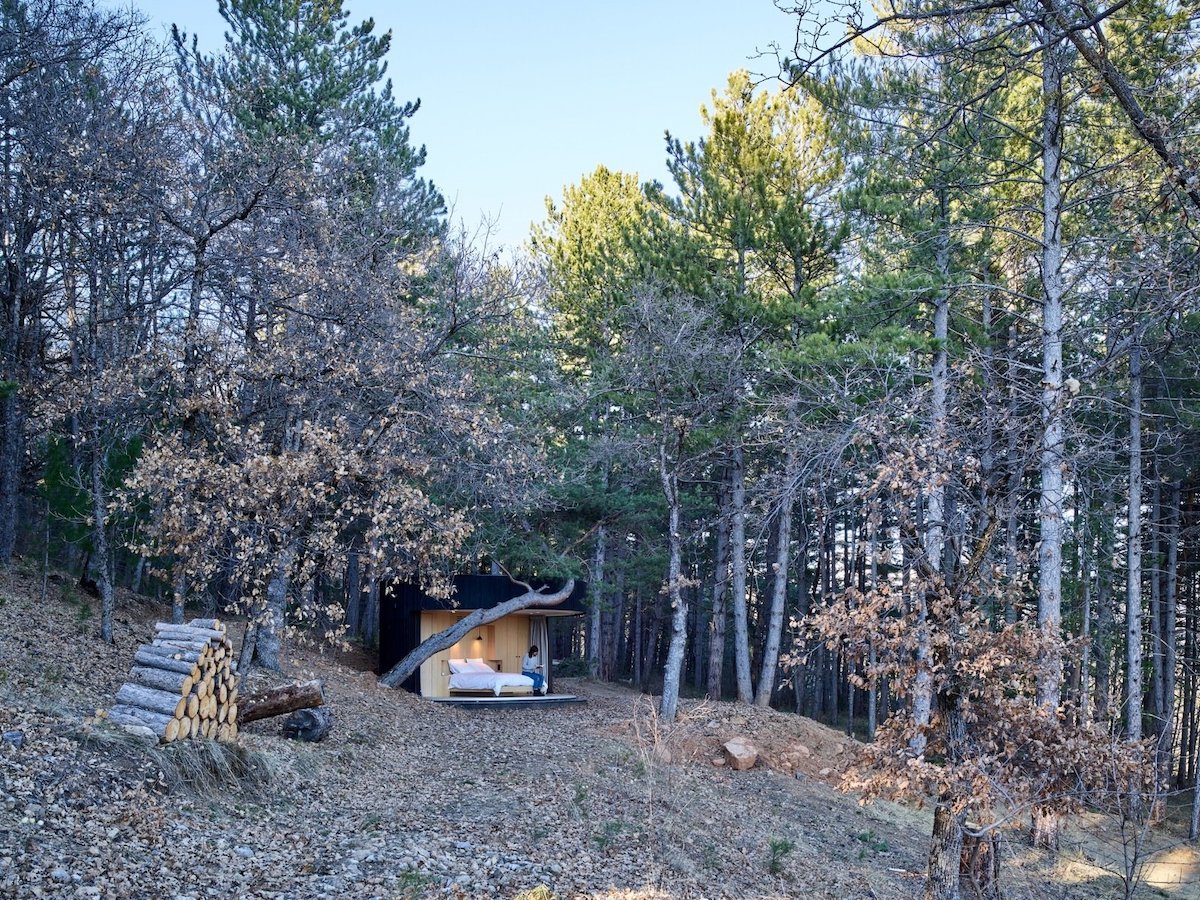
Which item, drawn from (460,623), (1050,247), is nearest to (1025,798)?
(1050,247)

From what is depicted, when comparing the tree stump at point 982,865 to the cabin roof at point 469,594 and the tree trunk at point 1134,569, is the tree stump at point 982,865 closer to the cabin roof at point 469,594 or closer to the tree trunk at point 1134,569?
the tree trunk at point 1134,569

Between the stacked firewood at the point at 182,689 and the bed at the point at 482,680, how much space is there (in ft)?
34.3

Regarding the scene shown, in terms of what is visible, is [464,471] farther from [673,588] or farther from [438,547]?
[673,588]

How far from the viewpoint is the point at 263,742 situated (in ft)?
30.3

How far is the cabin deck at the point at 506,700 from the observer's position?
1741 cm

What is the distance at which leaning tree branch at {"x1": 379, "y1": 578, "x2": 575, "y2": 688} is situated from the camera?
1708 cm

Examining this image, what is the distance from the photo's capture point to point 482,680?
1875 centimetres

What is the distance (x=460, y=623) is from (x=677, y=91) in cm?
1111

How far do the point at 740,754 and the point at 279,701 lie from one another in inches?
306

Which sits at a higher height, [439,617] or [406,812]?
[439,617]

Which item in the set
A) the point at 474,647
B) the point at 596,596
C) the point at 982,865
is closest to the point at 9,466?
the point at 474,647

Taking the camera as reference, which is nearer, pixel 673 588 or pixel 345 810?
pixel 345 810

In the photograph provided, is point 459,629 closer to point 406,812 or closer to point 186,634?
point 186,634

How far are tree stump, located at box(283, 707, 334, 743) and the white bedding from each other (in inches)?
333
